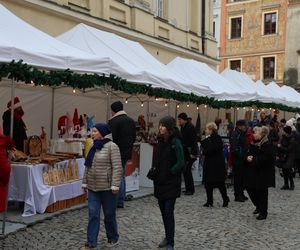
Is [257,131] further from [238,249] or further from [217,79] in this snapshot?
[217,79]

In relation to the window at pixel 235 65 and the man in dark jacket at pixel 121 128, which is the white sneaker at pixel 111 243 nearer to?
the man in dark jacket at pixel 121 128

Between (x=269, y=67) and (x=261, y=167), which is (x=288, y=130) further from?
(x=269, y=67)

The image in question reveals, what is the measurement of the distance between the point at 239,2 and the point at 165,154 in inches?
1378

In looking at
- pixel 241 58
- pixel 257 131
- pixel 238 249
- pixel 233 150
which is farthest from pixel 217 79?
pixel 241 58

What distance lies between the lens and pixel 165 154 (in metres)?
5.71

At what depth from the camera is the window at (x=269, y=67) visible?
36938 millimetres

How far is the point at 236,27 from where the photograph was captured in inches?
1524

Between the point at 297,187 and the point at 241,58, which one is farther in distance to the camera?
the point at 241,58

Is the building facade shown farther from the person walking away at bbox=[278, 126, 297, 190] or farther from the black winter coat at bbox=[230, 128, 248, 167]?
the black winter coat at bbox=[230, 128, 248, 167]

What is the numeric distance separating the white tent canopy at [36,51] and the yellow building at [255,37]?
98.2ft

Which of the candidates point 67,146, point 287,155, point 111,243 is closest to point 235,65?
point 287,155

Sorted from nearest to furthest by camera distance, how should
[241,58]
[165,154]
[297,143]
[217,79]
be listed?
[165,154] → [297,143] → [217,79] → [241,58]

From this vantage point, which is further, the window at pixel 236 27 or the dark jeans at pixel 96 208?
the window at pixel 236 27

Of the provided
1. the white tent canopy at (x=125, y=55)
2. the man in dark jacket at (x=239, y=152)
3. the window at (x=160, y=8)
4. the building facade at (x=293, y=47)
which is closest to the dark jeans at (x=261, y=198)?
the man in dark jacket at (x=239, y=152)
